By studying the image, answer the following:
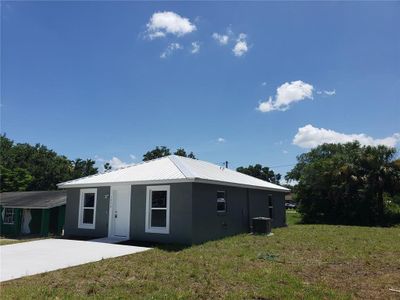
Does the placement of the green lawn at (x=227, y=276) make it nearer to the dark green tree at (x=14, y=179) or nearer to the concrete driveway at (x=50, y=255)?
the concrete driveway at (x=50, y=255)

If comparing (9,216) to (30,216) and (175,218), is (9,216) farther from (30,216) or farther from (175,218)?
(175,218)

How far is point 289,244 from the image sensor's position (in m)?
13.2

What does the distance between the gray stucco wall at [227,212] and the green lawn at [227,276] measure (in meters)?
2.00

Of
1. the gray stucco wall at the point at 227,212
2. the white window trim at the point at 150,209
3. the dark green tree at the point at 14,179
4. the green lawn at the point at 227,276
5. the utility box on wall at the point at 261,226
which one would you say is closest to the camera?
the green lawn at the point at 227,276

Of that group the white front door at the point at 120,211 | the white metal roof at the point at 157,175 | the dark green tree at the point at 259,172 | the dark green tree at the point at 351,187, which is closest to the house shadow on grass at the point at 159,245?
the white front door at the point at 120,211

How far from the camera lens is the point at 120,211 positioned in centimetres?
1499

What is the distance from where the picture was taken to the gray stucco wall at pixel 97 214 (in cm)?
1547

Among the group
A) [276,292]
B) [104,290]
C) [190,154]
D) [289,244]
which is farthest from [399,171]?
[190,154]

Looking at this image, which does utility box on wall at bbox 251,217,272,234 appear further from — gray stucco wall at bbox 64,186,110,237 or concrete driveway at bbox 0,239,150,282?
gray stucco wall at bbox 64,186,110,237

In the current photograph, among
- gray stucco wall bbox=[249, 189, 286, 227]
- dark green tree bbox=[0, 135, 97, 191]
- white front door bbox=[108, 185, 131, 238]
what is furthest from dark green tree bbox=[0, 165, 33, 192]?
gray stucco wall bbox=[249, 189, 286, 227]

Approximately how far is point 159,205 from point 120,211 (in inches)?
81.1

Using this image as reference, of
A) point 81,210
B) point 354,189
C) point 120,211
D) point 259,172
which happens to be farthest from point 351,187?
point 259,172

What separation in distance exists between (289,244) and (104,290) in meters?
8.25

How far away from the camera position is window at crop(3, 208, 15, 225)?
20.6 metres
